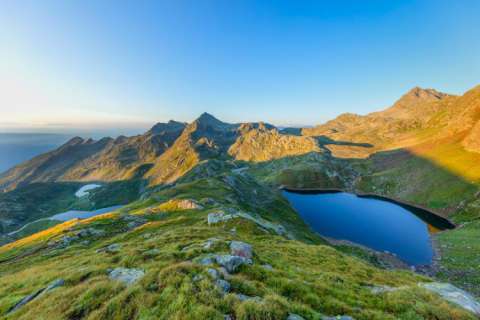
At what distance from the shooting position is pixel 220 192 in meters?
91.0

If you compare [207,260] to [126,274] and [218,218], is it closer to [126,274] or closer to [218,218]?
[126,274]

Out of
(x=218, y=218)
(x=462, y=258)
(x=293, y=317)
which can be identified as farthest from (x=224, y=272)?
(x=462, y=258)

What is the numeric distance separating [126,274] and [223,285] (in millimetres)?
8343

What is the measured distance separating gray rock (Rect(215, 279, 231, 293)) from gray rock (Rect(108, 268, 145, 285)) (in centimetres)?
570

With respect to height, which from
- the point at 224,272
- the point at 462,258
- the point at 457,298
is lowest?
the point at 462,258

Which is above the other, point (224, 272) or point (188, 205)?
point (224, 272)

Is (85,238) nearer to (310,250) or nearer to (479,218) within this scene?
(310,250)

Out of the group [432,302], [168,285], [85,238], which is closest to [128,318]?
[168,285]

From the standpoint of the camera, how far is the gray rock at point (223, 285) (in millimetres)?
10911

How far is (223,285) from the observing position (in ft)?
37.0

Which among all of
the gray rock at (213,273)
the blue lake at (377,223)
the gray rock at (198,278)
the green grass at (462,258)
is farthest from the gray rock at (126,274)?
the blue lake at (377,223)

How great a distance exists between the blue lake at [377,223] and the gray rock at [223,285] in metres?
78.5

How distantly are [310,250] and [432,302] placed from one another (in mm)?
14504

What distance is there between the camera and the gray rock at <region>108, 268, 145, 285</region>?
13.3 meters
